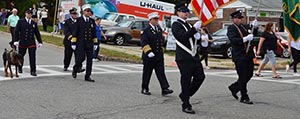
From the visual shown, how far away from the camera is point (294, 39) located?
25.9 feet

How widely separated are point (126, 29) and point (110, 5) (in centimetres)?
651

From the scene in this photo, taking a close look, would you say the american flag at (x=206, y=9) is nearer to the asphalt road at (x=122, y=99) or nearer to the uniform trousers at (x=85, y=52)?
the asphalt road at (x=122, y=99)

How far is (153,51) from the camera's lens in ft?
34.2

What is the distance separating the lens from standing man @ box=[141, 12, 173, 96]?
10344mm

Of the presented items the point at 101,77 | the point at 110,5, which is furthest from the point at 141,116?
the point at 110,5

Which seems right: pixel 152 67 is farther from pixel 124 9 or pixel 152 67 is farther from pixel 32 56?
pixel 124 9

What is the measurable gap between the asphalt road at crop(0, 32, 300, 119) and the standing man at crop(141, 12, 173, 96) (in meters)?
0.26

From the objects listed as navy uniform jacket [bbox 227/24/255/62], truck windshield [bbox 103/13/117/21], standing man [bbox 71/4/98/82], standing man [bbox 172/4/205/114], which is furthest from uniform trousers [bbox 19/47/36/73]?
truck windshield [bbox 103/13/117/21]

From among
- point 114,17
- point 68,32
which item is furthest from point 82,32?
point 114,17

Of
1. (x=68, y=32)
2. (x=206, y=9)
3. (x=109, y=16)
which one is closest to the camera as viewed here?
(x=206, y=9)

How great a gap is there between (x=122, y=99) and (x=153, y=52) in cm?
129

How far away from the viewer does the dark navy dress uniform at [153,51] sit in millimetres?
10352

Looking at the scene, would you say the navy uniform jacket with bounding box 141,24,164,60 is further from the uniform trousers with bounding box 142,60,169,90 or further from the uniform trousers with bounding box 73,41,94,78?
the uniform trousers with bounding box 73,41,94,78

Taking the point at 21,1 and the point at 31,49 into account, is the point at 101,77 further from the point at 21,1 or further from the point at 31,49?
the point at 21,1
